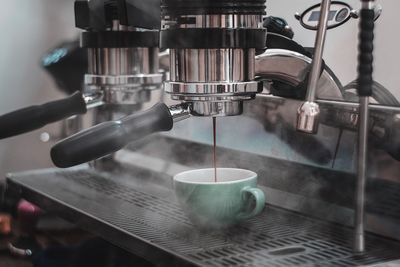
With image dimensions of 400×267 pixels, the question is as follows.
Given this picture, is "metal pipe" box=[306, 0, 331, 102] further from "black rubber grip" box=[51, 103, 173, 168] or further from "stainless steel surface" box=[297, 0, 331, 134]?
"black rubber grip" box=[51, 103, 173, 168]

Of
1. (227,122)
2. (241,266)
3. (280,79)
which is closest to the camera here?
(241,266)

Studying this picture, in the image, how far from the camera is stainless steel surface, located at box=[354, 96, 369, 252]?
0.52 meters

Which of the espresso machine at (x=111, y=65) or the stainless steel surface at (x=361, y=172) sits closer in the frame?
the stainless steel surface at (x=361, y=172)

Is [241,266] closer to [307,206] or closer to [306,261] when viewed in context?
[306,261]

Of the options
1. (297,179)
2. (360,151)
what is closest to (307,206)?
(297,179)

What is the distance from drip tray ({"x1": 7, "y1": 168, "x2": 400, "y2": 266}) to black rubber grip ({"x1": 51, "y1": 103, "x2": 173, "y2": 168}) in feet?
0.31

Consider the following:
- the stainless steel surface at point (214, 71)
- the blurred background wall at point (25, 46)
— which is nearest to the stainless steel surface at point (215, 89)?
the stainless steel surface at point (214, 71)

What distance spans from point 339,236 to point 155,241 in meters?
0.16

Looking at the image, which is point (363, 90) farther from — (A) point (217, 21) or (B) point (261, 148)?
(B) point (261, 148)

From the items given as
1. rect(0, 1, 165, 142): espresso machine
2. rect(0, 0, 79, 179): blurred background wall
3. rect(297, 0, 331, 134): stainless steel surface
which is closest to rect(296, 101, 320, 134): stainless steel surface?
rect(297, 0, 331, 134): stainless steel surface

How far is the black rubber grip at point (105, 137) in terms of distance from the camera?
51 cm

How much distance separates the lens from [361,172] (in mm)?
523

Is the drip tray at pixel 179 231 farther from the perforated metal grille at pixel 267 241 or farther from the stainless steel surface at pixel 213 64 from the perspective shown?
the stainless steel surface at pixel 213 64

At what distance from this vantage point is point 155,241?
564 millimetres
